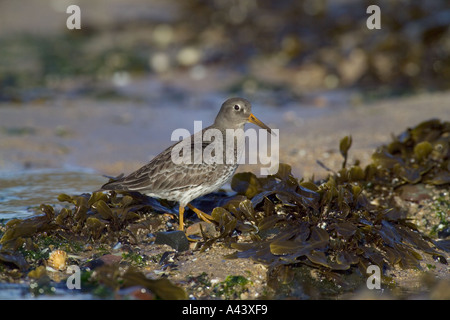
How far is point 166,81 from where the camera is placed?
12414mm

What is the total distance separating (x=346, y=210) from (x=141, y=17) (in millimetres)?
12605

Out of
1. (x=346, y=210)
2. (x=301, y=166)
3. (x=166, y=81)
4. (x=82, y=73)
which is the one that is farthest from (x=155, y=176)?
(x=82, y=73)

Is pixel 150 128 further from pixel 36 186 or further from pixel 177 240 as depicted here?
pixel 177 240

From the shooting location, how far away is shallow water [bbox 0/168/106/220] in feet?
19.6

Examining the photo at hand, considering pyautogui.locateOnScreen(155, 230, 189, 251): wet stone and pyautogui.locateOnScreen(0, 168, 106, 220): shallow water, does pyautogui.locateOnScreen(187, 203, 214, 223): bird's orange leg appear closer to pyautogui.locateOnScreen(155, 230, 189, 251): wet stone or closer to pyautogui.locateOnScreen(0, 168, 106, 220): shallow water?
pyautogui.locateOnScreen(155, 230, 189, 251): wet stone

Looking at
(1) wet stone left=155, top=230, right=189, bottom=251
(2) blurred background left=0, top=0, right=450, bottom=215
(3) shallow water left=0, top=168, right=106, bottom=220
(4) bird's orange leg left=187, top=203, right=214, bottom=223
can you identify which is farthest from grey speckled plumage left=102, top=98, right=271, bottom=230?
(2) blurred background left=0, top=0, right=450, bottom=215

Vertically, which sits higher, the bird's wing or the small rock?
the bird's wing

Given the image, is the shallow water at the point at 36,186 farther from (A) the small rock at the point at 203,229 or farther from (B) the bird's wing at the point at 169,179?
(A) the small rock at the point at 203,229

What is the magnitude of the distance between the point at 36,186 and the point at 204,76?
6413 millimetres

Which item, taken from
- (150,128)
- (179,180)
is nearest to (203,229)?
(179,180)

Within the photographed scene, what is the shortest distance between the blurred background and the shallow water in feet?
0.15

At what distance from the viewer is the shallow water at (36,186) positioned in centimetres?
598

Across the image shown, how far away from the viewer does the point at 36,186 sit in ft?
22.1

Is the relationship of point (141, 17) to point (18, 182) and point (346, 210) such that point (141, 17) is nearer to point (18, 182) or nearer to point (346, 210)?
point (18, 182)
